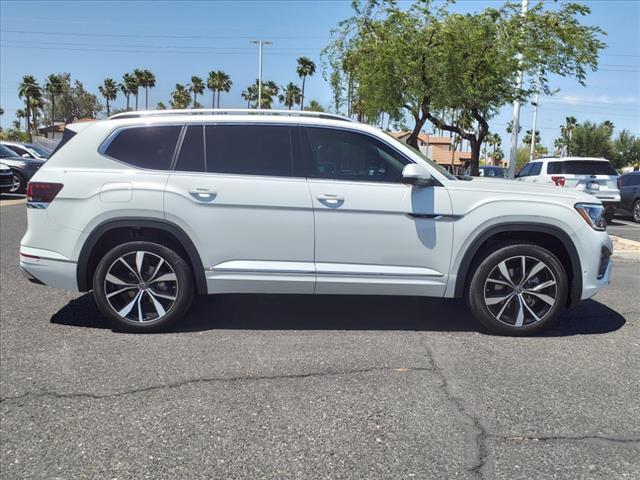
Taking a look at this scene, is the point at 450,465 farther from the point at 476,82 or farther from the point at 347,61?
the point at 347,61

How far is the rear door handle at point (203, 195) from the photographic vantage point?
4441 mm

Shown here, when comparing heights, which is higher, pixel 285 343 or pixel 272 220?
pixel 272 220

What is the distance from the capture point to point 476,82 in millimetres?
13938

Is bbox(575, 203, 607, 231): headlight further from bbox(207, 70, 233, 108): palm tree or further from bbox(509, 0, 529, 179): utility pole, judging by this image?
bbox(207, 70, 233, 108): palm tree

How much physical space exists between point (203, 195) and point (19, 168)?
1527 cm

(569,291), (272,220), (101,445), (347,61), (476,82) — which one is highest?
(347,61)

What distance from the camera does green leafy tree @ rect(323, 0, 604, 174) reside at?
13.8 metres

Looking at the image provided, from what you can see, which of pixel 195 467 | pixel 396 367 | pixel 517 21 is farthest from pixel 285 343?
pixel 517 21

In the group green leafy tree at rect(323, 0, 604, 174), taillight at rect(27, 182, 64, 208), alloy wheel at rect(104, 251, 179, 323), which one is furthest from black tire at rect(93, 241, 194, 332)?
A: green leafy tree at rect(323, 0, 604, 174)

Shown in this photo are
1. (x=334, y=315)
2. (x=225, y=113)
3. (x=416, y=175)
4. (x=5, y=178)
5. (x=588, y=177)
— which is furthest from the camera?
(x=5, y=178)

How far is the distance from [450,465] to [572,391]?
4.41ft

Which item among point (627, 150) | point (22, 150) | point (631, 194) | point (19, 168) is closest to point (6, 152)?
point (19, 168)

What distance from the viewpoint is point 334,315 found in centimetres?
518

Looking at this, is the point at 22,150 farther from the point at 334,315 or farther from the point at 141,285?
the point at 334,315
